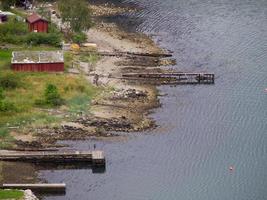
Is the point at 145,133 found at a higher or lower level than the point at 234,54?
lower

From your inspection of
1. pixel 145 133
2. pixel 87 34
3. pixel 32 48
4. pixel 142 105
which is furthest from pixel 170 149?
pixel 87 34

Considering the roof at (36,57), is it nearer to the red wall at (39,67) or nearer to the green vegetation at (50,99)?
the red wall at (39,67)

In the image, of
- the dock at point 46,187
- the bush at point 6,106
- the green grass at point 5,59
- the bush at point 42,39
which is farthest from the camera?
the bush at point 42,39

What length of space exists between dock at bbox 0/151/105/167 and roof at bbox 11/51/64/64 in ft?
60.2

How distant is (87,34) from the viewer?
10675cm

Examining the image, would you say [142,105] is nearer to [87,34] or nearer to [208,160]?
[208,160]

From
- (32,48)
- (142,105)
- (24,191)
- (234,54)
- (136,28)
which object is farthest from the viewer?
(136,28)

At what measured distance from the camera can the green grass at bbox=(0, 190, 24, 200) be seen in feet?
205

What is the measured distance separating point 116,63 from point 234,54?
53.7 feet

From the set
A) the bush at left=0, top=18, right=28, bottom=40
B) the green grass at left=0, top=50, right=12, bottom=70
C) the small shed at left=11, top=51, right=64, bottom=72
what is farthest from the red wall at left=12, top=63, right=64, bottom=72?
the bush at left=0, top=18, right=28, bottom=40

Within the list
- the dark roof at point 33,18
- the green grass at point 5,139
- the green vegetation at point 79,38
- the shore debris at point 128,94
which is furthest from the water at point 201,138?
the dark roof at point 33,18

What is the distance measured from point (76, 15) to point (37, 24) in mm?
5066

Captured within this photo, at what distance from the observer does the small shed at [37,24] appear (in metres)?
101

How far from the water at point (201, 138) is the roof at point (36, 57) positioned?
1292cm
